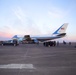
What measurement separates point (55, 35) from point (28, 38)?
1382cm

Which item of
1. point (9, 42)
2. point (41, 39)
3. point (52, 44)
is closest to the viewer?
point (52, 44)

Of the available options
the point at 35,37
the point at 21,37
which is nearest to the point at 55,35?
the point at 35,37

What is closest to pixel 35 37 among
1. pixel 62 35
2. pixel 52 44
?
pixel 62 35

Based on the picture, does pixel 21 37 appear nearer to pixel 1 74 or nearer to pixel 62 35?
pixel 62 35

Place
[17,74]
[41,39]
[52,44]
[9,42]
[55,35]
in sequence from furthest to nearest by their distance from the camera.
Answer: [41,39], [55,35], [9,42], [52,44], [17,74]

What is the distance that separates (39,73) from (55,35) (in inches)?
2607

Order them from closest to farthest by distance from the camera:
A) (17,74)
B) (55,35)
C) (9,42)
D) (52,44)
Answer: (17,74) → (52,44) → (9,42) → (55,35)

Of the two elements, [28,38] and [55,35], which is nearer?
[55,35]

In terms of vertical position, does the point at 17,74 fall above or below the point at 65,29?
below

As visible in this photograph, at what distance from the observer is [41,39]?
79438 millimetres

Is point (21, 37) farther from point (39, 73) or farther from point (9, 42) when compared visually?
point (39, 73)

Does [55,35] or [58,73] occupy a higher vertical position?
[55,35]

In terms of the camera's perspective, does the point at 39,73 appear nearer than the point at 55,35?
Yes

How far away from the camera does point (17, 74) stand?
8.12 meters
